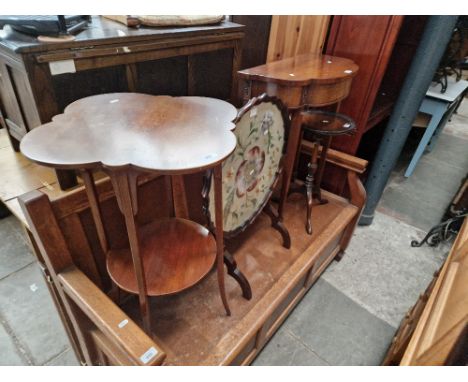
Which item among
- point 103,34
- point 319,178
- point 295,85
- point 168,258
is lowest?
point 319,178

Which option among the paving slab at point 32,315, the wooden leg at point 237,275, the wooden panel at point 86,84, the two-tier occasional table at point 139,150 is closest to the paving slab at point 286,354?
the wooden leg at point 237,275

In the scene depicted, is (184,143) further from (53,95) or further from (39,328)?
(39,328)

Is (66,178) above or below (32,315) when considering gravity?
above

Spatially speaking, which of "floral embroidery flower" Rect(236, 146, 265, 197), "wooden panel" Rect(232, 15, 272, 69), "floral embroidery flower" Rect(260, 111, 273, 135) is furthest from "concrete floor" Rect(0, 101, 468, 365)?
"wooden panel" Rect(232, 15, 272, 69)

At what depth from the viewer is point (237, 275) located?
1.26 metres

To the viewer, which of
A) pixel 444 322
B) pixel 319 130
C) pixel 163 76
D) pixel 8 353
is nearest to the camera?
pixel 444 322

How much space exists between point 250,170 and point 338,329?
103cm

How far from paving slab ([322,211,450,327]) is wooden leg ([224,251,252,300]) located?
837 millimetres

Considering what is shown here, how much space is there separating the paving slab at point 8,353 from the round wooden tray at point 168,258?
886 millimetres

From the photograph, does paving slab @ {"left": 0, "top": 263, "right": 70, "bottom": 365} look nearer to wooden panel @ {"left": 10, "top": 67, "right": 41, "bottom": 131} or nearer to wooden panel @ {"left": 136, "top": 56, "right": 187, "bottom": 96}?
Result: wooden panel @ {"left": 10, "top": 67, "right": 41, "bottom": 131}

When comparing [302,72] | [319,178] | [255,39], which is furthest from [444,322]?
[255,39]

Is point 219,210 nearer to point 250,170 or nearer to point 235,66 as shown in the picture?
point 250,170

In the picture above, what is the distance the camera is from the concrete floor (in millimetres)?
1516

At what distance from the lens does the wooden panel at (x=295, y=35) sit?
169 centimetres
